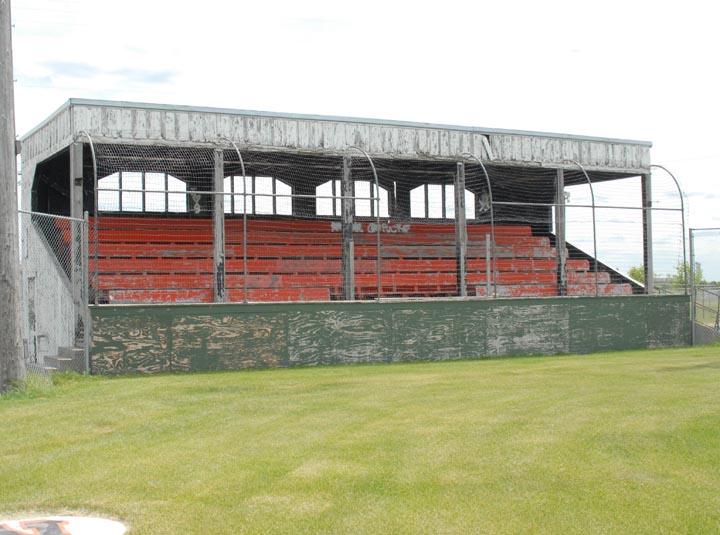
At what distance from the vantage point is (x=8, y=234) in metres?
9.69

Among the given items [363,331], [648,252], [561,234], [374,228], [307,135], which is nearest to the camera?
[363,331]

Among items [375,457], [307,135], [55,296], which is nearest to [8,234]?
[55,296]

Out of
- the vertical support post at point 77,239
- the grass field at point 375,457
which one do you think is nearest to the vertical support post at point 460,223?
Answer: the grass field at point 375,457

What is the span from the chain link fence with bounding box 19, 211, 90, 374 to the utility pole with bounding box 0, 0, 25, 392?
241 centimetres

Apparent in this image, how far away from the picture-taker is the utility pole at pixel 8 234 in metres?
9.65

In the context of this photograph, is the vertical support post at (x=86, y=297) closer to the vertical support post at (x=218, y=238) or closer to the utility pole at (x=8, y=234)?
the vertical support post at (x=218, y=238)

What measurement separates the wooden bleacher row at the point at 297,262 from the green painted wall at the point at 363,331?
3.38ft

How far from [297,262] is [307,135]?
3188mm

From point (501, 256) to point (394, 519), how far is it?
653 inches

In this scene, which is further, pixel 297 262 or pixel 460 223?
pixel 297 262

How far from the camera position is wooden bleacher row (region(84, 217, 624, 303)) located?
16484 mm

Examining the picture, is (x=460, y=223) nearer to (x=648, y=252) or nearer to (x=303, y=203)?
(x=648, y=252)

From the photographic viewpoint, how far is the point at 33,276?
16.4 meters

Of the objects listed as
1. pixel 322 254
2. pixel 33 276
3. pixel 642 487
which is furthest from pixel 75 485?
pixel 322 254
